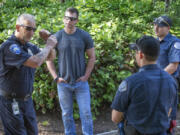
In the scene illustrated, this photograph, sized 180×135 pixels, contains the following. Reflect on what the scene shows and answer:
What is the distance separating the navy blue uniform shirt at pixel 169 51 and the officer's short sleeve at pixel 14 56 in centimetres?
204

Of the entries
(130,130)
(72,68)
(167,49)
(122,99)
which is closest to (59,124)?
(72,68)

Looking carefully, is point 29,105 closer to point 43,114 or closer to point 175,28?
point 43,114

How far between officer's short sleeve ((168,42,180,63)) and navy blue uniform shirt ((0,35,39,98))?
2043 mm

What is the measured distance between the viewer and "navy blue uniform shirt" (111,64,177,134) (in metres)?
2.23

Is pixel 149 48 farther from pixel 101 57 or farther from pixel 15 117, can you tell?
pixel 101 57

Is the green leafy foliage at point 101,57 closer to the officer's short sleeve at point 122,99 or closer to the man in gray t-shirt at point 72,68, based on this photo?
the man in gray t-shirt at point 72,68

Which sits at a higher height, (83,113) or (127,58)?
(127,58)

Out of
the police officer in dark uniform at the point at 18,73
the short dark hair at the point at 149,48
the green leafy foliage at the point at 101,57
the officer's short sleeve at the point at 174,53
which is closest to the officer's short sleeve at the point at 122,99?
the short dark hair at the point at 149,48

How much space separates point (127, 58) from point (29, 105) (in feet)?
8.46

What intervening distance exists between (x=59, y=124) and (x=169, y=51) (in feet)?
8.64

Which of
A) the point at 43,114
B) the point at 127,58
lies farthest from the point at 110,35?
the point at 43,114

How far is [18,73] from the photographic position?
127 inches

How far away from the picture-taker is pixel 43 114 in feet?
17.5

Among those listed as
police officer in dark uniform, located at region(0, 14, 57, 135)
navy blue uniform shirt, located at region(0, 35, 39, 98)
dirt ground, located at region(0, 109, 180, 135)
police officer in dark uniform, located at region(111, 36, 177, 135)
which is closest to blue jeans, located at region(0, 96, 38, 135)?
police officer in dark uniform, located at region(0, 14, 57, 135)
